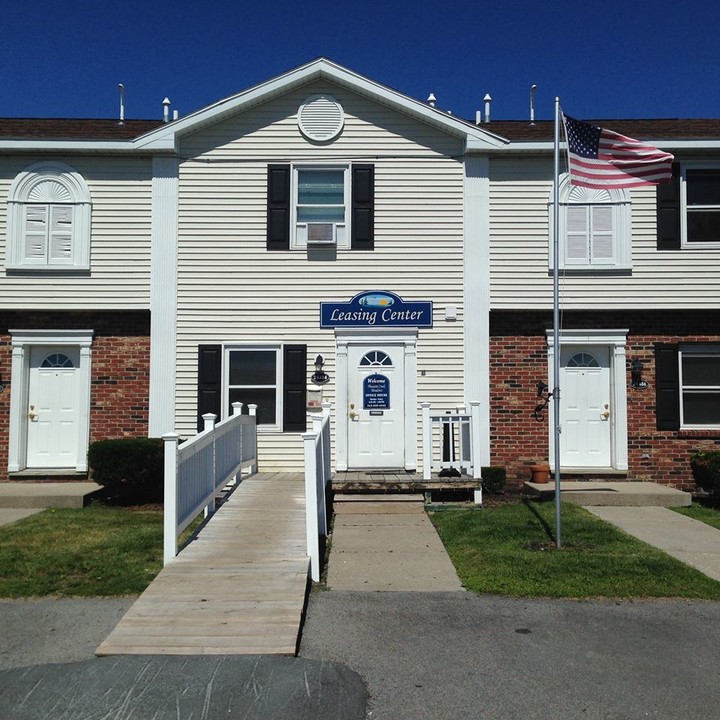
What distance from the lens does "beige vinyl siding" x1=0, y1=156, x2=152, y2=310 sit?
479 inches

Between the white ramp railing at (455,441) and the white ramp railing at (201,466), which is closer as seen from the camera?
the white ramp railing at (201,466)

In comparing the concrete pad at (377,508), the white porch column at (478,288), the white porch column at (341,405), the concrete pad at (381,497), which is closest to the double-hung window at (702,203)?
the white porch column at (478,288)

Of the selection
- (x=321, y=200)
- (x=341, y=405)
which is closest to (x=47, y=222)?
(x=321, y=200)

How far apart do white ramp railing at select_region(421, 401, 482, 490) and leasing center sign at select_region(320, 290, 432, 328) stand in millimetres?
1727

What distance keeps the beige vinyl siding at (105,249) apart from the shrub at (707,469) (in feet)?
30.3

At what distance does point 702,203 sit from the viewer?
486 inches

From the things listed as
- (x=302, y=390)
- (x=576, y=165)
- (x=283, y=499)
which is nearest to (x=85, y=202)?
(x=302, y=390)

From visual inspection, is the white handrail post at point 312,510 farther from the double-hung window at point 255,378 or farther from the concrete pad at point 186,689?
the double-hung window at point 255,378

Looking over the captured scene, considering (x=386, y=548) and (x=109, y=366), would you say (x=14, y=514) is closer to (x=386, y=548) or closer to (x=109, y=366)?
(x=109, y=366)

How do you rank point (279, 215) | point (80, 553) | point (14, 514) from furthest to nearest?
point (279, 215)
point (14, 514)
point (80, 553)

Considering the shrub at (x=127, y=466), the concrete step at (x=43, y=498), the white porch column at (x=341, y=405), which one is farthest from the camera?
the white porch column at (x=341, y=405)

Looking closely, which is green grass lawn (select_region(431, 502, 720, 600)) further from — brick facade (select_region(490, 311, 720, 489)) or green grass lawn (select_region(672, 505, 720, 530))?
brick facade (select_region(490, 311, 720, 489))

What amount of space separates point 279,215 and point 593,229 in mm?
5209

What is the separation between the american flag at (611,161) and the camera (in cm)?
841
